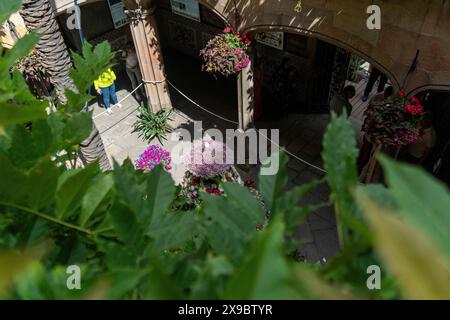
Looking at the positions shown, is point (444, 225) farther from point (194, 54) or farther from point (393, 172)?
point (194, 54)

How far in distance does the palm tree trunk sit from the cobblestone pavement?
0.59 meters

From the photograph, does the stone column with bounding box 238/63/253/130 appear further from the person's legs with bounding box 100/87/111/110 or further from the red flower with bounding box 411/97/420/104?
the person's legs with bounding box 100/87/111/110

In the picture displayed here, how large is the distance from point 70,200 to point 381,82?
27.0ft

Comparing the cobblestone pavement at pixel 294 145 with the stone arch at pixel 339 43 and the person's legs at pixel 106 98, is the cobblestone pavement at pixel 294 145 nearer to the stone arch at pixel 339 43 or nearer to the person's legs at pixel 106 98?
the person's legs at pixel 106 98

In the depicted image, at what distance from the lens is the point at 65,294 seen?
648mm

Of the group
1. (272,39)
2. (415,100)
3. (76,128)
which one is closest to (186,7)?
(272,39)

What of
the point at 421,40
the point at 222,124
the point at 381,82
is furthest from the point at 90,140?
the point at 381,82

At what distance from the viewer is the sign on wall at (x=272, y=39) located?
7.91 meters

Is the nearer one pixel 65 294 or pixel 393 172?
pixel 393 172

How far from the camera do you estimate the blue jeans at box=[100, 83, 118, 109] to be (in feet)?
28.3

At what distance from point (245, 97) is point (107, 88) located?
349cm

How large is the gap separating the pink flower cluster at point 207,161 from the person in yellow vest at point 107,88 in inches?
164

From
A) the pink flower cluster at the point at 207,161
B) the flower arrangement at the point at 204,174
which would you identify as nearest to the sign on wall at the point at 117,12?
the pink flower cluster at the point at 207,161

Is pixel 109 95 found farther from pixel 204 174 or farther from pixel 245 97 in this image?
pixel 204 174
